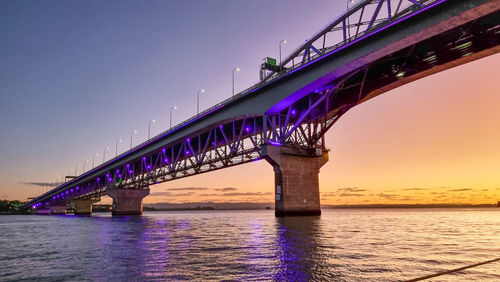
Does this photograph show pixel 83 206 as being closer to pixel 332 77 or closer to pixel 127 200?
pixel 127 200

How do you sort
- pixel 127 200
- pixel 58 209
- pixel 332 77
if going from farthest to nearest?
pixel 58 209
pixel 127 200
pixel 332 77

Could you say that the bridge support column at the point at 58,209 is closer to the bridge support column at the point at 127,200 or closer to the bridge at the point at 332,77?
the bridge support column at the point at 127,200

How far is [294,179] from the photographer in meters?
46.6

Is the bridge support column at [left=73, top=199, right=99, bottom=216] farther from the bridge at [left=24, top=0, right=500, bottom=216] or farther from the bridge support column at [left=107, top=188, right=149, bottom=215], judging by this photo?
the bridge at [left=24, top=0, right=500, bottom=216]

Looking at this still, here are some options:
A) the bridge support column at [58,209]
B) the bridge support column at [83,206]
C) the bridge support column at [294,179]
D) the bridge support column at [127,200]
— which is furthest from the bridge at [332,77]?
the bridge support column at [58,209]

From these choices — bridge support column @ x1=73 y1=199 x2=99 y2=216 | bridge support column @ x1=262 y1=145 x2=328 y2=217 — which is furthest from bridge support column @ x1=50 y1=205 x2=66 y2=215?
bridge support column @ x1=262 y1=145 x2=328 y2=217

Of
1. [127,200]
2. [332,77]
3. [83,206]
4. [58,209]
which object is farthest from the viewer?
[58,209]

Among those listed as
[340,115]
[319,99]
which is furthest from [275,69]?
[340,115]

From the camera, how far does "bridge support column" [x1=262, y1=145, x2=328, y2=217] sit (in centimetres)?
4531

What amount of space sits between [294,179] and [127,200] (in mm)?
63815

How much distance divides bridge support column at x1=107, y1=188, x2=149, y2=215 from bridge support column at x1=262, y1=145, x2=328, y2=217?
61.3 metres

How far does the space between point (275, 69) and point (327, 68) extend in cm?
991

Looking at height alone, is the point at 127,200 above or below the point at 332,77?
below

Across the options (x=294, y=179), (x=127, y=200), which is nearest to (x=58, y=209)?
(x=127, y=200)
